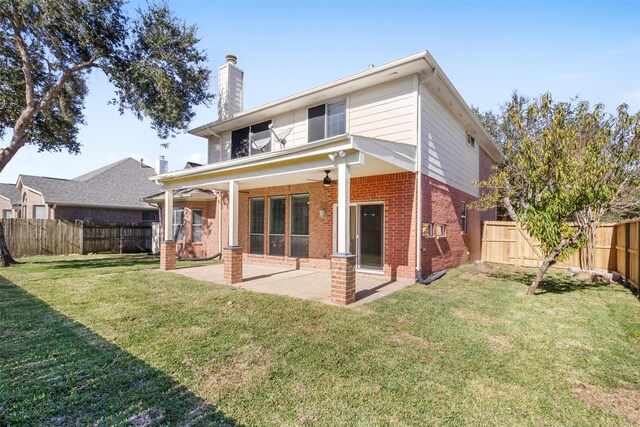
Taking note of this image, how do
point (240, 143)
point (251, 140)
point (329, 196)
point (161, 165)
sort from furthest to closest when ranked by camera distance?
1. point (161, 165)
2. point (240, 143)
3. point (251, 140)
4. point (329, 196)

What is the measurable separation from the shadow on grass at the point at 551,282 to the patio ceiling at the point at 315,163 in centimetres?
450

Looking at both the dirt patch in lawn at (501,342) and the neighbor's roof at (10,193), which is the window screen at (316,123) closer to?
the dirt patch in lawn at (501,342)

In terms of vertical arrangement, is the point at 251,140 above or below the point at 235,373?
above

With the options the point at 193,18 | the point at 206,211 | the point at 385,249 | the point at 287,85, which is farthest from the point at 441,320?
the point at 193,18

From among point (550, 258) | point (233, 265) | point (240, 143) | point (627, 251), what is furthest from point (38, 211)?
point (627, 251)

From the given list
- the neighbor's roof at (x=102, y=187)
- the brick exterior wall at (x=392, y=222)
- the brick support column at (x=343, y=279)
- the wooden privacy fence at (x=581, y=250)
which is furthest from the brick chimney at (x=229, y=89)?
Answer: the neighbor's roof at (x=102, y=187)

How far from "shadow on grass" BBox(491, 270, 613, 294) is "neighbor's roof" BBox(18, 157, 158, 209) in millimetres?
20441

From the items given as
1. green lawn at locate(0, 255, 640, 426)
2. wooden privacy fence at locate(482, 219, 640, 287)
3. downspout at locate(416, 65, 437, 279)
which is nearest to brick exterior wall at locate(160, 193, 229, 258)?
green lawn at locate(0, 255, 640, 426)

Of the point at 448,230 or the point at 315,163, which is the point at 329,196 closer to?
the point at 315,163

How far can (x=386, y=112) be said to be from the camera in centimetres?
859

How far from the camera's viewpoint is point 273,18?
28.0ft

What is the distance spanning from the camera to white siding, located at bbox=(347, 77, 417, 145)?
26.8 ft

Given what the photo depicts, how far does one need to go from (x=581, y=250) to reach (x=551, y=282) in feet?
10.8

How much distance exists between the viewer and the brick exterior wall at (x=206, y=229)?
42.8ft
